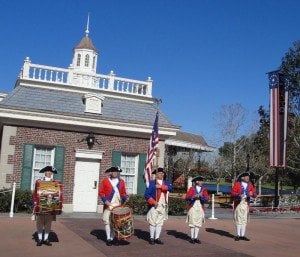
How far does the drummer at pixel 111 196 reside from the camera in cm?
988

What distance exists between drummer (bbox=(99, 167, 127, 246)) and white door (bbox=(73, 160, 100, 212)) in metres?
6.93

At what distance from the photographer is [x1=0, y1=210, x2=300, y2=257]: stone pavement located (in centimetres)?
907

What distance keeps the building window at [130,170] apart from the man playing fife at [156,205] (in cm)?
698

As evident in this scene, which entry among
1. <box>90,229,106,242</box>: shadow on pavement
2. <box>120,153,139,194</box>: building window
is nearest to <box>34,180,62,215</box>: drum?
<box>90,229,106,242</box>: shadow on pavement

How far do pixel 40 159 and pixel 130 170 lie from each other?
3.50 metres

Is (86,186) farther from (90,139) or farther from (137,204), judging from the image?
(137,204)

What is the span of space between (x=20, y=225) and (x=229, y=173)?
85.0 feet

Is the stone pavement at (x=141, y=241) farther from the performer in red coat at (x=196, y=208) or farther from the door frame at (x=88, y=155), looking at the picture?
the door frame at (x=88, y=155)

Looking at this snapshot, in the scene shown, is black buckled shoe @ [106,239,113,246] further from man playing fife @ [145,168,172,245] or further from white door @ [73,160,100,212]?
white door @ [73,160,100,212]

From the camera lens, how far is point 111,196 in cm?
995

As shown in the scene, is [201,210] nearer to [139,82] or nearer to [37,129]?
[37,129]

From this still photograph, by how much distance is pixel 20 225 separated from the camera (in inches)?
472

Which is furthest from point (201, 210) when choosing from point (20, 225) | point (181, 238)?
point (20, 225)

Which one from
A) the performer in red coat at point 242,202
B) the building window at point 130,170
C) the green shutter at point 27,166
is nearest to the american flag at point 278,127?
the building window at point 130,170
